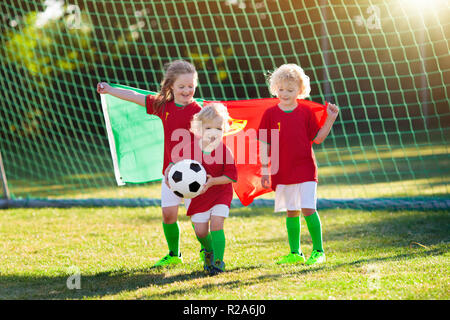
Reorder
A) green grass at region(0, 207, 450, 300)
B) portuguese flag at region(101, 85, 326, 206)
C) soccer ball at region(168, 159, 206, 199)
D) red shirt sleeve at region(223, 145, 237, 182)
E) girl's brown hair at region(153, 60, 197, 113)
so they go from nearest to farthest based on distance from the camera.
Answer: green grass at region(0, 207, 450, 300) → soccer ball at region(168, 159, 206, 199) → red shirt sleeve at region(223, 145, 237, 182) → girl's brown hair at region(153, 60, 197, 113) → portuguese flag at region(101, 85, 326, 206)

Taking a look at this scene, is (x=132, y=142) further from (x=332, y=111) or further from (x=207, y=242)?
(x=332, y=111)

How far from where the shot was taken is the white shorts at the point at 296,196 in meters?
3.88

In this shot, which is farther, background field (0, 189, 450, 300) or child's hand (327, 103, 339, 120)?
child's hand (327, 103, 339, 120)

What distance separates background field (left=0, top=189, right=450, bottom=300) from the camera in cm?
324

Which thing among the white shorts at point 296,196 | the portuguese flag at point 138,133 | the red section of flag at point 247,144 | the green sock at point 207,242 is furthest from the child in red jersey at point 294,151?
the green sock at point 207,242

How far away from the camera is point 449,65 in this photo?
14.1 metres

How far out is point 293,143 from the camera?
3.91 metres

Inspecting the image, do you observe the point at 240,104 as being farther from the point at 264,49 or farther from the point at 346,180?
the point at 264,49

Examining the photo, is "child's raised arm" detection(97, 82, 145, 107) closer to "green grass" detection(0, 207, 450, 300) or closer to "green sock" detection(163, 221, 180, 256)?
"green sock" detection(163, 221, 180, 256)

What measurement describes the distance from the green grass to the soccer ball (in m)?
0.53

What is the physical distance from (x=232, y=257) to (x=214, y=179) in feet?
2.81

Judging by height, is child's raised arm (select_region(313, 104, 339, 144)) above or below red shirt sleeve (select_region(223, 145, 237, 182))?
above

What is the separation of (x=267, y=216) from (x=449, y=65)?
1017 cm

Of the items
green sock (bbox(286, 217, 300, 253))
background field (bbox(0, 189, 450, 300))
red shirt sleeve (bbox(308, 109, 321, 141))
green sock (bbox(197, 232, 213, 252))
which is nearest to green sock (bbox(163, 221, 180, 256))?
background field (bbox(0, 189, 450, 300))
